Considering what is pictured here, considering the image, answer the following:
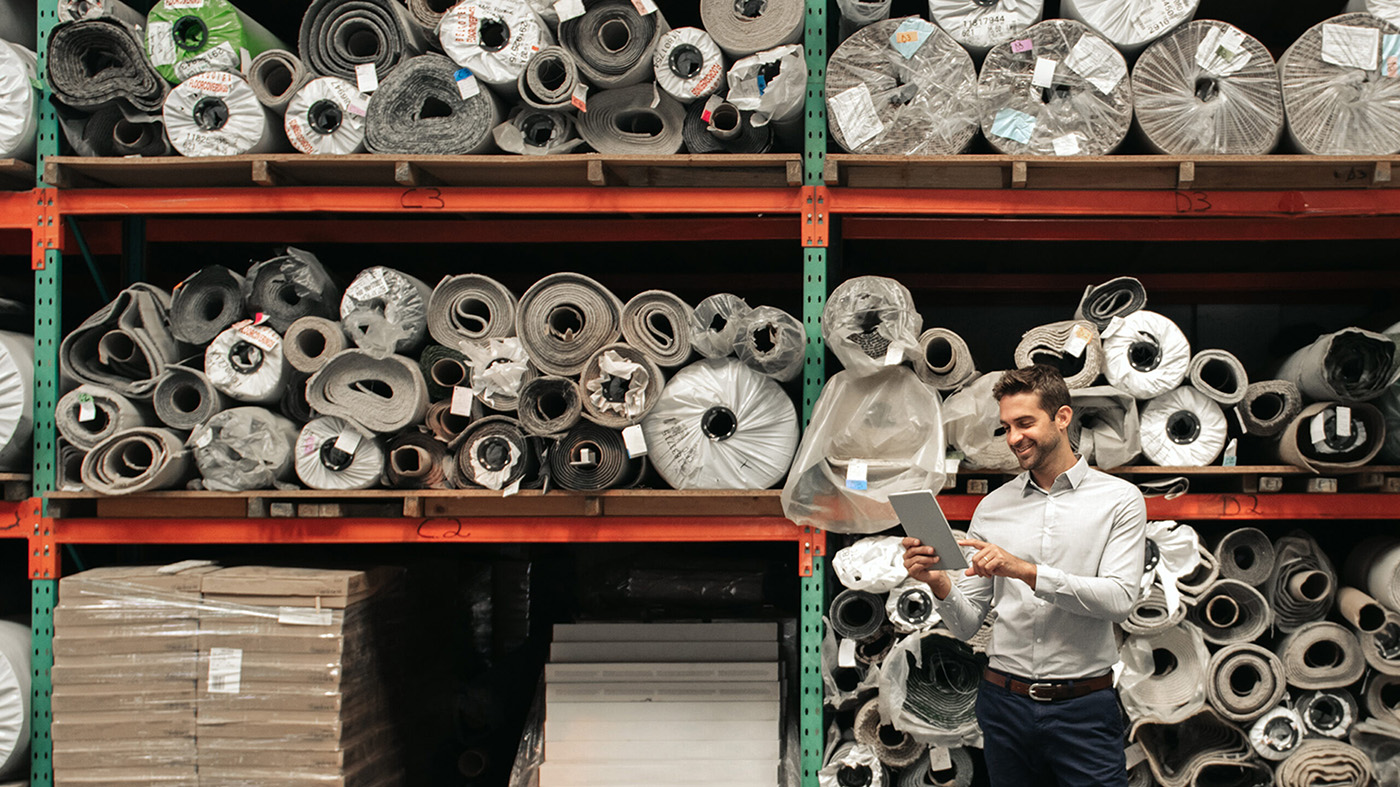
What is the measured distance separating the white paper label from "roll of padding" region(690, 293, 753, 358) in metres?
1.91

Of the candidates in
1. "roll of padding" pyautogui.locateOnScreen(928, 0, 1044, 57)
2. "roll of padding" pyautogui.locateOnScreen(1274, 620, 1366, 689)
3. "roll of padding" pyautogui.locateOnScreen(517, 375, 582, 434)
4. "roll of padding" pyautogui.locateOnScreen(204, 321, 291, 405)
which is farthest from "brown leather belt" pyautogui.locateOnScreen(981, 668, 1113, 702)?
"roll of padding" pyautogui.locateOnScreen(204, 321, 291, 405)

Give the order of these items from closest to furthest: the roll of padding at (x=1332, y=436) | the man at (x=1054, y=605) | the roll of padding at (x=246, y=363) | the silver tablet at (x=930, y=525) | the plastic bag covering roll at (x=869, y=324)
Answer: the silver tablet at (x=930, y=525)
the man at (x=1054, y=605)
the plastic bag covering roll at (x=869, y=324)
the roll of padding at (x=1332, y=436)
the roll of padding at (x=246, y=363)

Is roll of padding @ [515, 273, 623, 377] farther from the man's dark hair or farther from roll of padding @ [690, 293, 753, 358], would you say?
the man's dark hair

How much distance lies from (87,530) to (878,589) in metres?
2.82

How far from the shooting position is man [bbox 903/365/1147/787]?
2.07 metres

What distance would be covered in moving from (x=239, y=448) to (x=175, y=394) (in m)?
0.37

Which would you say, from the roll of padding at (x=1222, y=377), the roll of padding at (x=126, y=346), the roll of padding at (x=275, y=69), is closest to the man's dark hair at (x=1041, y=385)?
the roll of padding at (x=1222, y=377)

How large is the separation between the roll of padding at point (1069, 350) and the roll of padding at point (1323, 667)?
1.14m

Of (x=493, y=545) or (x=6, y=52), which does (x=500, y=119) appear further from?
(x=493, y=545)

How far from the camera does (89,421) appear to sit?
2.91 meters

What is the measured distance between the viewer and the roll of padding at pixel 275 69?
287 centimetres

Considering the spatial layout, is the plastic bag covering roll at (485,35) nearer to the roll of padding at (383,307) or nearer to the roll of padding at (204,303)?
the roll of padding at (383,307)

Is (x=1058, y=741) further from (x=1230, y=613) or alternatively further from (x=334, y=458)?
(x=334, y=458)

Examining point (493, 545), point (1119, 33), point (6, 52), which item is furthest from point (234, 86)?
point (1119, 33)
